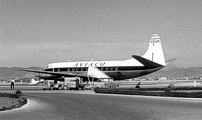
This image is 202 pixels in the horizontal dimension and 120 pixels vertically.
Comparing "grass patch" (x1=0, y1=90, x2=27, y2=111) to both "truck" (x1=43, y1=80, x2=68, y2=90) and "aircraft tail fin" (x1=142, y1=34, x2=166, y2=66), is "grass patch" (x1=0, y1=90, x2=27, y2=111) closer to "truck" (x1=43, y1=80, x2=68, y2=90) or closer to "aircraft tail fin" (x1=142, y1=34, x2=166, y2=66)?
"truck" (x1=43, y1=80, x2=68, y2=90)

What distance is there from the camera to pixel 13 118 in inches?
610

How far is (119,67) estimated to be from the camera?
5700 centimetres

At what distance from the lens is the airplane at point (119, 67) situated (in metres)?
55.4

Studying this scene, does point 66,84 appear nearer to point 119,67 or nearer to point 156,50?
point 119,67

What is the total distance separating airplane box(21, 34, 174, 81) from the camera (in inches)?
2183

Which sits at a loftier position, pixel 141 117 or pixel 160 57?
pixel 160 57

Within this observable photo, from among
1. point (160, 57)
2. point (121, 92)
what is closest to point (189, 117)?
point (121, 92)

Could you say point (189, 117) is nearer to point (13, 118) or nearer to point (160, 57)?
point (13, 118)

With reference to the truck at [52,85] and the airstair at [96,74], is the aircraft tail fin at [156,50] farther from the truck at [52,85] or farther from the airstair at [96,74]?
the truck at [52,85]

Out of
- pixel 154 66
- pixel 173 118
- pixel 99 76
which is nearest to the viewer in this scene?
pixel 173 118

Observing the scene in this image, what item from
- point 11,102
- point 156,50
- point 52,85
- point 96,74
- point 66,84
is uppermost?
point 156,50

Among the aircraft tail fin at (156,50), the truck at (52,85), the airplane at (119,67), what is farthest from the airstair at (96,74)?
the aircraft tail fin at (156,50)

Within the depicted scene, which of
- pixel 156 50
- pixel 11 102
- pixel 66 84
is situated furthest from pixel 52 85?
pixel 11 102

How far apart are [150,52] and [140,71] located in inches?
200
